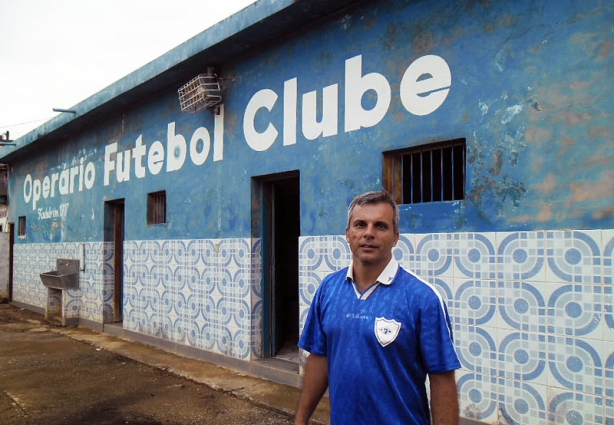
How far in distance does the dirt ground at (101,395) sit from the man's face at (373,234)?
3091 mm

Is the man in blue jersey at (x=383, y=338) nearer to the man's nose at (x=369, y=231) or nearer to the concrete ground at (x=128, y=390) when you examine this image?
the man's nose at (x=369, y=231)

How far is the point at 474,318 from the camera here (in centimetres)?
409

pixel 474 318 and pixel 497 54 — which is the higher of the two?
pixel 497 54

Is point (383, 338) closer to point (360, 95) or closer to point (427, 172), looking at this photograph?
point (427, 172)

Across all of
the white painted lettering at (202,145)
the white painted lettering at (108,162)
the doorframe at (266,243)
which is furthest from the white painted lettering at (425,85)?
the white painted lettering at (108,162)

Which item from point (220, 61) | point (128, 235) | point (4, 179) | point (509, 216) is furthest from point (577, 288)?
point (4, 179)

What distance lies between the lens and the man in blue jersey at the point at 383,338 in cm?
203

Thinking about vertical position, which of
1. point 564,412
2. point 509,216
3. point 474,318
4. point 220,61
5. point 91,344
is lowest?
point 91,344

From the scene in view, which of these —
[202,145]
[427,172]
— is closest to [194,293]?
[202,145]

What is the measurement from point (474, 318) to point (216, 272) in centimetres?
371

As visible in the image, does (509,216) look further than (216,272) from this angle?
No

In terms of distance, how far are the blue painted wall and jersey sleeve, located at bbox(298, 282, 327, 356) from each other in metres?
2.10

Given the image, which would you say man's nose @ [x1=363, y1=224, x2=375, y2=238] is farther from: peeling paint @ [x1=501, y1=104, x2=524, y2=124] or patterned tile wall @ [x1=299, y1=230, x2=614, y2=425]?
peeling paint @ [x1=501, y1=104, x2=524, y2=124]

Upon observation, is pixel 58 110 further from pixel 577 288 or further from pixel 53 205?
pixel 577 288
